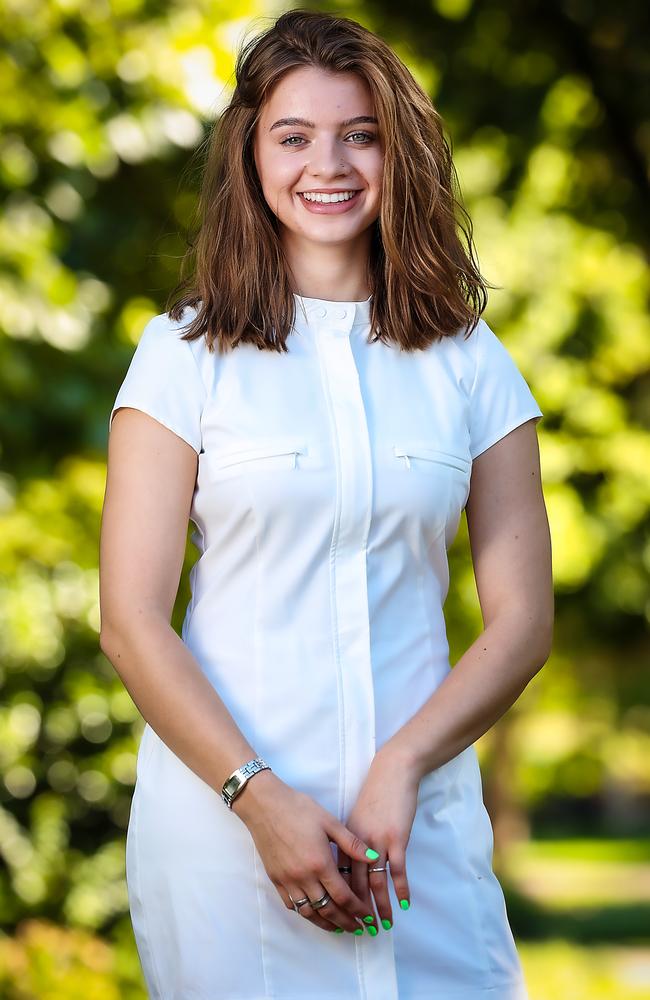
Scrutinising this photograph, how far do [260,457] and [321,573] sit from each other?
0.60 feet

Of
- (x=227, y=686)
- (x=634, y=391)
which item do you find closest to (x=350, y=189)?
(x=227, y=686)

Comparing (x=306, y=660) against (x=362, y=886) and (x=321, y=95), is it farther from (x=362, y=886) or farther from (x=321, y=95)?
(x=321, y=95)

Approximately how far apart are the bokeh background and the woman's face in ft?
5.90

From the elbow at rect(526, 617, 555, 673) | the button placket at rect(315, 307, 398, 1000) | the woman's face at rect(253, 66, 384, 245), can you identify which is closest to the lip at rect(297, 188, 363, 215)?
the woman's face at rect(253, 66, 384, 245)

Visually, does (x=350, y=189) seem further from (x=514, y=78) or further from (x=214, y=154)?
(x=514, y=78)

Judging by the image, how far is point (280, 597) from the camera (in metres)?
2.02

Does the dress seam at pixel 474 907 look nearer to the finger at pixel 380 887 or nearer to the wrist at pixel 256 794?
the finger at pixel 380 887

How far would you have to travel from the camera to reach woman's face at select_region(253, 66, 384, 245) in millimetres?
2129

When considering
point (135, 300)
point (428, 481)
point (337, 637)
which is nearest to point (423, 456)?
point (428, 481)

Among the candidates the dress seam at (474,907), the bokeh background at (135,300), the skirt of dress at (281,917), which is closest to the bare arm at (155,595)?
the skirt of dress at (281,917)

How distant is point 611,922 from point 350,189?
43.4 feet

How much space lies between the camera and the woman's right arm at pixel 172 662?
1.89 metres

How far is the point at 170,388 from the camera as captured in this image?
6.73 feet

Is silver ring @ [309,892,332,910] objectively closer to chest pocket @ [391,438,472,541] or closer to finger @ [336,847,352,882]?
finger @ [336,847,352,882]
